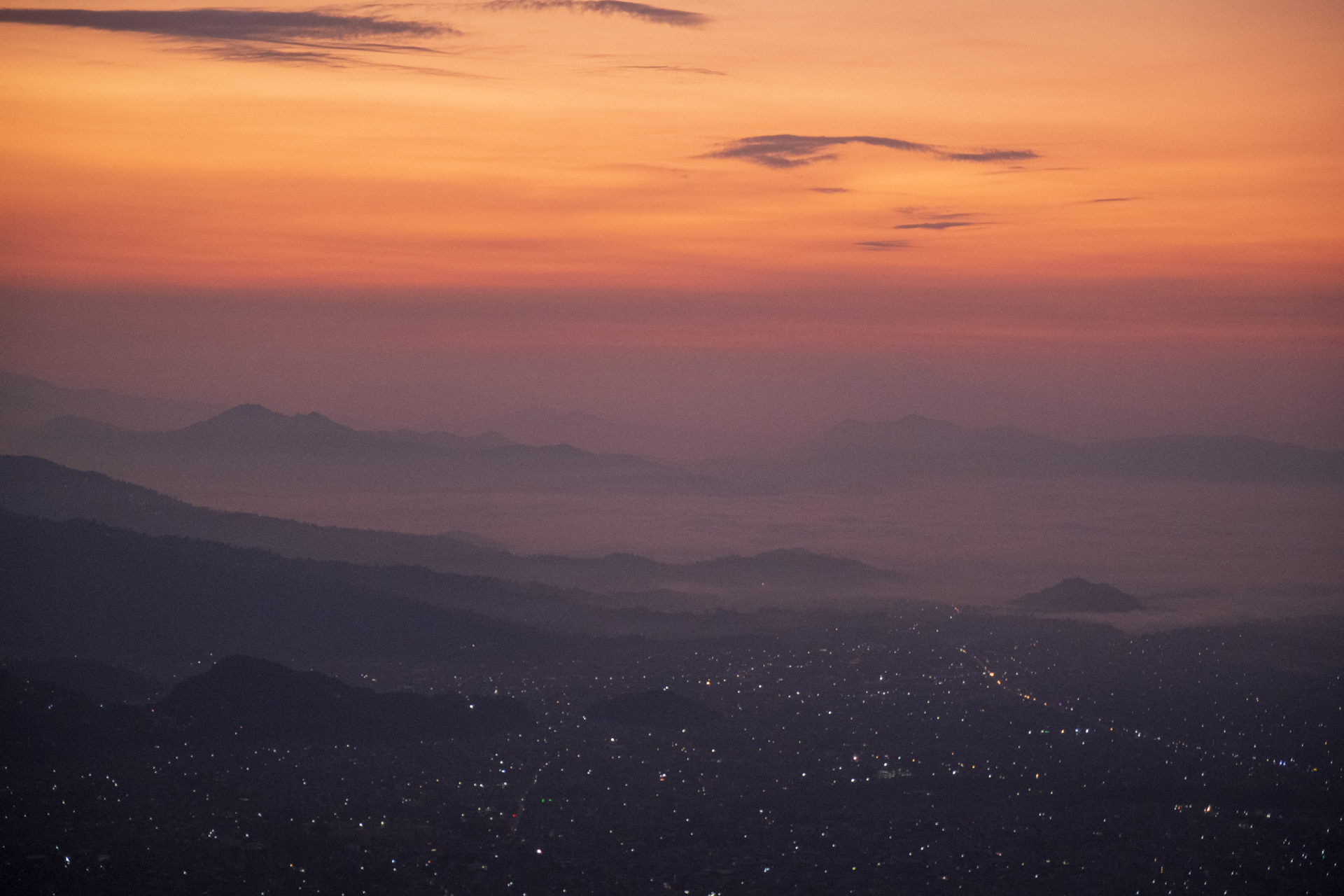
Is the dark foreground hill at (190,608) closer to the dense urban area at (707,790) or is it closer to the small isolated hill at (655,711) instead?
the dense urban area at (707,790)

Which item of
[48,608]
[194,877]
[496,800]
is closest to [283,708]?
[496,800]

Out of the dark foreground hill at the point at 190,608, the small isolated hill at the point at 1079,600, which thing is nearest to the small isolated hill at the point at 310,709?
the dark foreground hill at the point at 190,608

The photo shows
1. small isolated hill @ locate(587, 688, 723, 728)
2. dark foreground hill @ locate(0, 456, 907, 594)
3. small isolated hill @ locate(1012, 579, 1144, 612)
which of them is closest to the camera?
small isolated hill @ locate(587, 688, 723, 728)

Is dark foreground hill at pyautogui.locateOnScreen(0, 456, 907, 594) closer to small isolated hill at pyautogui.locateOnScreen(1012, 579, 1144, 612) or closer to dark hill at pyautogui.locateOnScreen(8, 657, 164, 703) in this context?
small isolated hill at pyautogui.locateOnScreen(1012, 579, 1144, 612)

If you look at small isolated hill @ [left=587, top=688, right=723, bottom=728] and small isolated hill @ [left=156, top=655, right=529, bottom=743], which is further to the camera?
small isolated hill @ [left=587, top=688, right=723, bottom=728]

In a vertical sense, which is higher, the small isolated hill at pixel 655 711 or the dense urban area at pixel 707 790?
the dense urban area at pixel 707 790

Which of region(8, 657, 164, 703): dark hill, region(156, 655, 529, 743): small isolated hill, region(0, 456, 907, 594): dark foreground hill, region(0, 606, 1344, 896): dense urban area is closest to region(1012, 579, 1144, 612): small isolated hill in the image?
region(0, 456, 907, 594): dark foreground hill

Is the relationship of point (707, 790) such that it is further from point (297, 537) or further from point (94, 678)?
point (297, 537)

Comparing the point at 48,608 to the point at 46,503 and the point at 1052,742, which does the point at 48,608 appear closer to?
the point at 46,503
